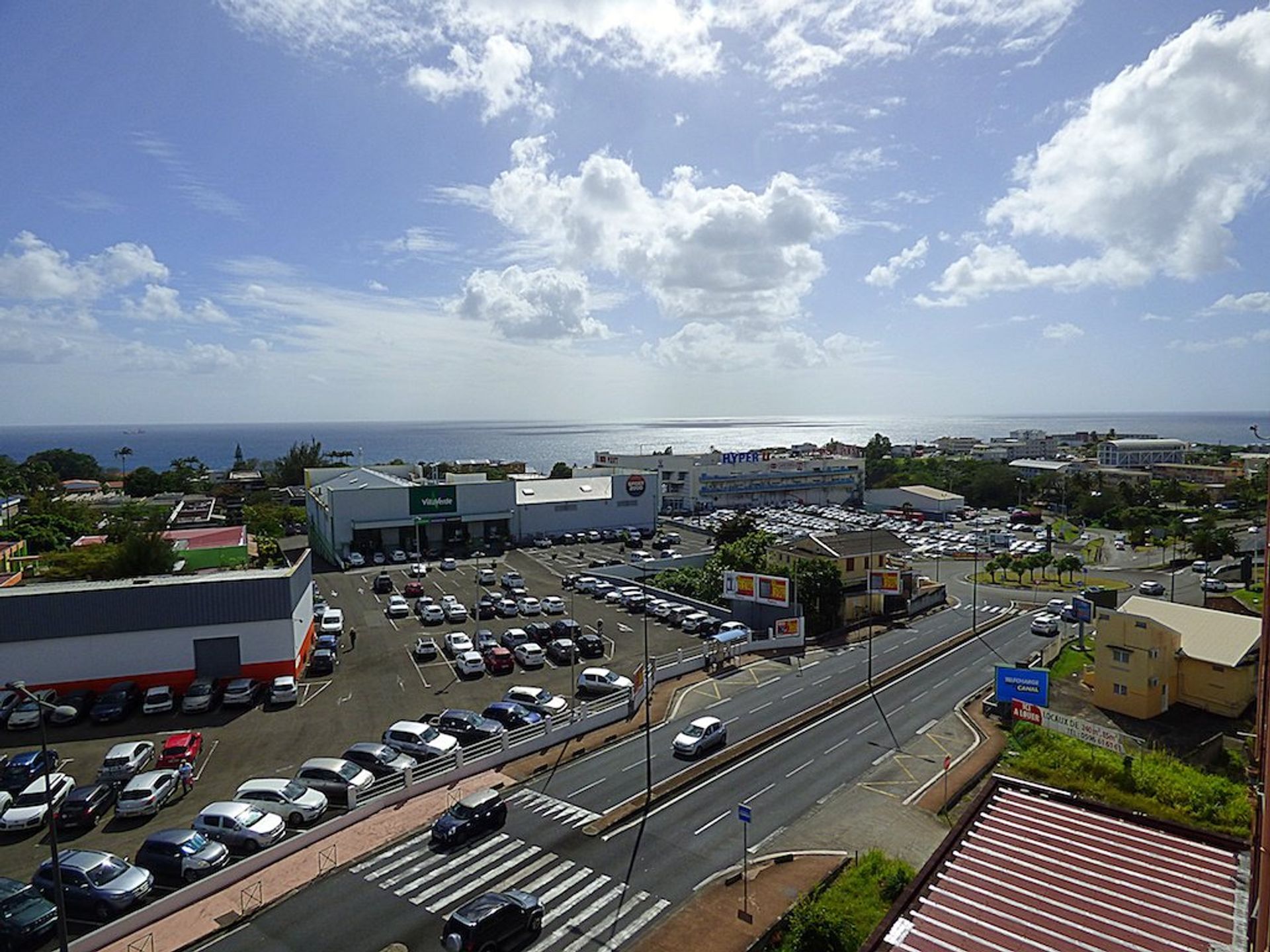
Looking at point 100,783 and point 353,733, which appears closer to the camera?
point 100,783

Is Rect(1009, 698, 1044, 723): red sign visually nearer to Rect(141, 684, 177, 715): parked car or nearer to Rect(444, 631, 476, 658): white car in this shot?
Rect(444, 631, 476, 658): white car

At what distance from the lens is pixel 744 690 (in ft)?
115

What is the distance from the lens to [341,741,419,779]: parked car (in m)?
Result: 25.1

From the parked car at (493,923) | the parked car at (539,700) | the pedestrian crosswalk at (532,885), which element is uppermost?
the parked car at (493,923)

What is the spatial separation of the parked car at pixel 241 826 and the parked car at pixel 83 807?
361 cm

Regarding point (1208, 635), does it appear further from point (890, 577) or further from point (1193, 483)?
point (1193, 483)

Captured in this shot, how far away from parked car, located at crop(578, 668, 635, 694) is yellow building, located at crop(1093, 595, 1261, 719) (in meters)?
22.6

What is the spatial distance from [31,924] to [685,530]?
7174 centimetres

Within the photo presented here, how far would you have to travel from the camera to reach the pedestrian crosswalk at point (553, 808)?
22.6 m

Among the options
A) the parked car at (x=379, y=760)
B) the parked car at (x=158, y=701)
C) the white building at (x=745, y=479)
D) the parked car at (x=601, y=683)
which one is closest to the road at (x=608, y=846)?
the parked car at (x=601, y=683)

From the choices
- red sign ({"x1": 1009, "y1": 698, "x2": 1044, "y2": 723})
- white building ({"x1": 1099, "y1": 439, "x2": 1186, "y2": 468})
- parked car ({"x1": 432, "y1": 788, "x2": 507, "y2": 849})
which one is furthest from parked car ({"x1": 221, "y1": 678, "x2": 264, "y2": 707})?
white building ({"x1": 1099, "y1": 439, "x2": 1186, "y2": 468})

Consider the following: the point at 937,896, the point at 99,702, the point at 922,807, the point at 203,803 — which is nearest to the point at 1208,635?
the point at 922,807

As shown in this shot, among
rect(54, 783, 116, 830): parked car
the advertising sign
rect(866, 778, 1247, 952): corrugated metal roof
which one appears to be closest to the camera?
rect(866, 778, 1247, 952): corrugated metal roof

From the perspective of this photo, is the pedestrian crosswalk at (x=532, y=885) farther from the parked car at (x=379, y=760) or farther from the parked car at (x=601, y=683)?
the parked car at (x=601, y=683)
